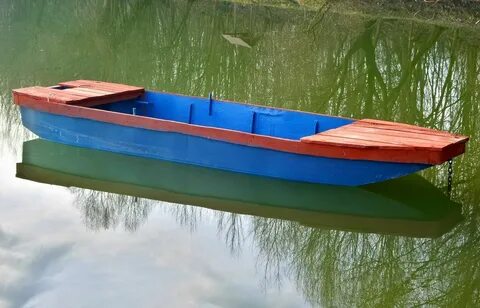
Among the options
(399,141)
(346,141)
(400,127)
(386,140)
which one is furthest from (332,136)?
(400,127)

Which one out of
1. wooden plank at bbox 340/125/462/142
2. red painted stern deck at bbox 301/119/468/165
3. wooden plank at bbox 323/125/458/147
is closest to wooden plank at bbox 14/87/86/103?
red painted stern deck at bbox 301/119/468/165

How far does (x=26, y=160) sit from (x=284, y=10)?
1669 cm

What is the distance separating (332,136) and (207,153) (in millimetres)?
1624

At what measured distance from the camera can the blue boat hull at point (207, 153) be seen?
29.4 feet

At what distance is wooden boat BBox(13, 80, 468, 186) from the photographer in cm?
873

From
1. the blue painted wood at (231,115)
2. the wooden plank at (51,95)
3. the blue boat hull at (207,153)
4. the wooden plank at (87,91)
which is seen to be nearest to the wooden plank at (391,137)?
the blue boat hull at (207,153)

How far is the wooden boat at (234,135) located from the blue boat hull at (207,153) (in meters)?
0.01

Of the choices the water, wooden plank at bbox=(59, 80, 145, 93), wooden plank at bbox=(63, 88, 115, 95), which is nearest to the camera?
the water

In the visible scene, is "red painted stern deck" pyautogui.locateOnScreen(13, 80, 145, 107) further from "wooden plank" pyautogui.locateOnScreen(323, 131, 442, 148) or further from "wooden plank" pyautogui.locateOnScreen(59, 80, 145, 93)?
"wooden plank" pyautogui.locateOnScreen(323, 131, 442, 148)

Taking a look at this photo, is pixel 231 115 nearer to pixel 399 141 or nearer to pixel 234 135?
pixel 234 135

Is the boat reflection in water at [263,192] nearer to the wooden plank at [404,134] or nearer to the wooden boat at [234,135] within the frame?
the wooden boat at [234,135]

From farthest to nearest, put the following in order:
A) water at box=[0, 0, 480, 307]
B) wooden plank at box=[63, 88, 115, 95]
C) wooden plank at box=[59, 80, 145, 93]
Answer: wooden plank at box=[59, 80, 145, 93], wooden plank at box=[63, 88, 115, 95], water at box=[0, 0, 480, 307]

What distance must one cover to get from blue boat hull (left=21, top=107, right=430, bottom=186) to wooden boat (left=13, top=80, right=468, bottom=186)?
0.04ft

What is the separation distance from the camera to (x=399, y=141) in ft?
28.6
